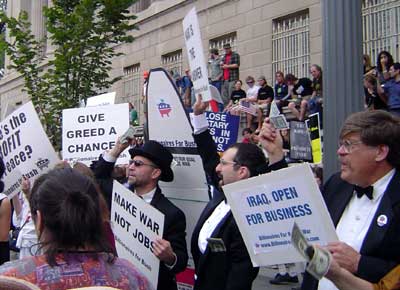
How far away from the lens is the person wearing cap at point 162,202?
4184 mm

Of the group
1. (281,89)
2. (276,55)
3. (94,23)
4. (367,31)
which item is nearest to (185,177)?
(94,23)

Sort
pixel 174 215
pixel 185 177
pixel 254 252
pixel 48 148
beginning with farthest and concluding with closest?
1. pixel 48 148
2. pixel 185 177
3. pixel 174 215
4. pixel 254 252

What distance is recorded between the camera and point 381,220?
297 centimetres

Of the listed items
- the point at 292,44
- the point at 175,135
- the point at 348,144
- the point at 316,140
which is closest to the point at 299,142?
the point at 316,140

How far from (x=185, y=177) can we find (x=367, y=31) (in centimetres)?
1091

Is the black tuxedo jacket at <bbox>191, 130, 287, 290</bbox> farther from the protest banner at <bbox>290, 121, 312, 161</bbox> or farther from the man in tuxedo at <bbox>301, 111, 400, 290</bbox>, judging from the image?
the protest banner at <bbox>290, 121, 312, 161</bbox>

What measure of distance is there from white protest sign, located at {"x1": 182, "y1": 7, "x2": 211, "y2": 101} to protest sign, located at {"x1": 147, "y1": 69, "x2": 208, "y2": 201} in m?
0.20

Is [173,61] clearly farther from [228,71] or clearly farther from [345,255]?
[345,255]

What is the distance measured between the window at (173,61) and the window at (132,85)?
2.05 metres

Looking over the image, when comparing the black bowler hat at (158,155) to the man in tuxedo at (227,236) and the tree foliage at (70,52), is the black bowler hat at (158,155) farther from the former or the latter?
the tree foliage at (70,52)

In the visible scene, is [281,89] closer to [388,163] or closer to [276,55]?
[276,55]

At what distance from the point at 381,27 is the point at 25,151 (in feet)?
34.5

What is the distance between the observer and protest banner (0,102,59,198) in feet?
20.5

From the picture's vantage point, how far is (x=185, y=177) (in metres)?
5.29
